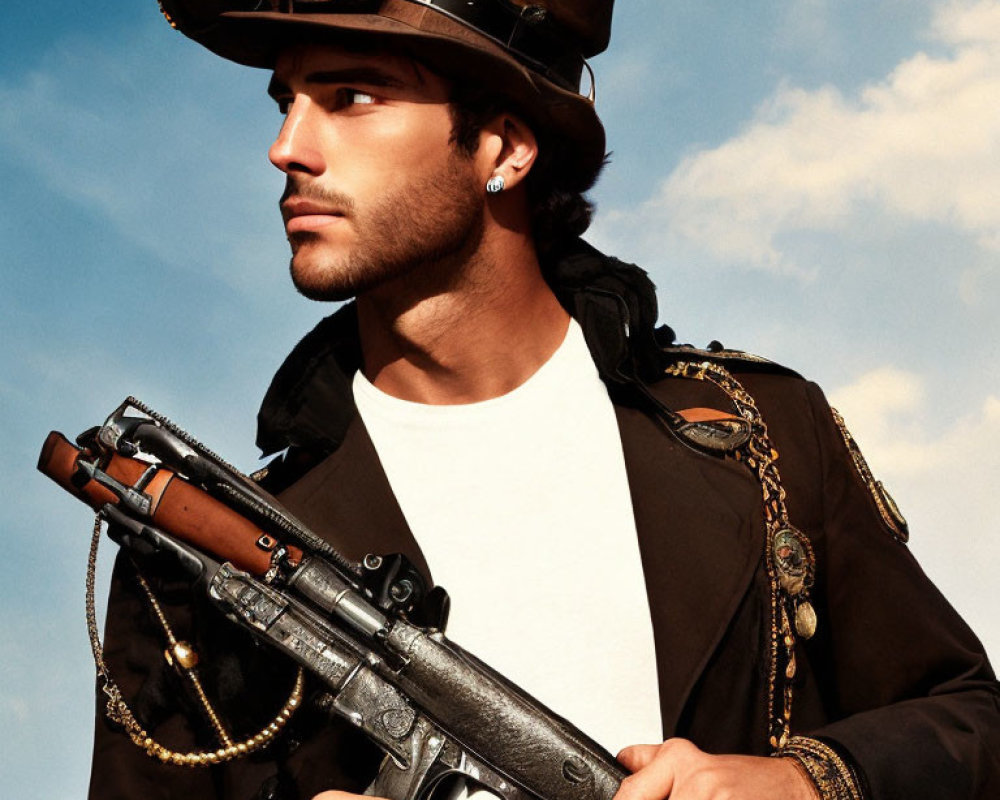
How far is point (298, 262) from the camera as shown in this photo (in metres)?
5.40

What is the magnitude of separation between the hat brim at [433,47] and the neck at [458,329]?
1.88ft

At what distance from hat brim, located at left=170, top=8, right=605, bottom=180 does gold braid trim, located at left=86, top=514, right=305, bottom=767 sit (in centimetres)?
202

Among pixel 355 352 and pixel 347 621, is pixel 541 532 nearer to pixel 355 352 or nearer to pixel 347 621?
pixel 347 621

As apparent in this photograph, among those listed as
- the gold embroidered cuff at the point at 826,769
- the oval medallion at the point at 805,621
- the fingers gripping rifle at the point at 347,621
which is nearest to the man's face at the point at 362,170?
the fingers gripping rifle at the point at 347,621

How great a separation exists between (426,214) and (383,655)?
1718 millimetres

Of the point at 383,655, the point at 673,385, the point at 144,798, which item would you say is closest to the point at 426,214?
the point at 673,385

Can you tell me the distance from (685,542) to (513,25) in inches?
85.9

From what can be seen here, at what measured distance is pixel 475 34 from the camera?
5578mm

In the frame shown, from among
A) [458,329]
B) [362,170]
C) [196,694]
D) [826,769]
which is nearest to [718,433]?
[458,329]

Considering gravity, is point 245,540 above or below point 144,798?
above

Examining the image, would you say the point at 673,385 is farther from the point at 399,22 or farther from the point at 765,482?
the point at 399,22

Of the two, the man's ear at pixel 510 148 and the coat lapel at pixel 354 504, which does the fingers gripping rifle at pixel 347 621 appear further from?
the man's ear at pixel 510 148

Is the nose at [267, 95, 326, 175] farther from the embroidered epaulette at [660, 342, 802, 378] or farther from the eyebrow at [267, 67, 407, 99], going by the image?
the embroidered epaulette at [660, 342, 802, 378]

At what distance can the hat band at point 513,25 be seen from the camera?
548 centimetres
